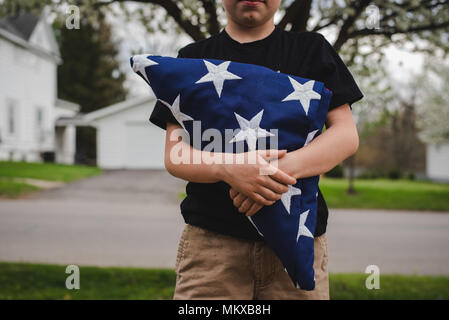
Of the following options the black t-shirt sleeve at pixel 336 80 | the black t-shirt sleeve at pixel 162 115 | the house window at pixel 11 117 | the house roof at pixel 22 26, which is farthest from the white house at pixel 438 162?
the black t-shirt sleeve at pixel 162 115

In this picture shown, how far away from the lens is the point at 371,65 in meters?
4.44

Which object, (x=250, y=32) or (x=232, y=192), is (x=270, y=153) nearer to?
(x=232, y=192)

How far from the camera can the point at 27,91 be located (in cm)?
1988

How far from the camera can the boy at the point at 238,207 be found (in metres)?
1.37

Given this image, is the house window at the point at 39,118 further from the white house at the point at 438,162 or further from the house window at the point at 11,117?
the white house at the point at 438,162

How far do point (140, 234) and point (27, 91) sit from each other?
1572cm

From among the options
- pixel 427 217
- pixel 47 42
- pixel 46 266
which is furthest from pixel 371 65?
pixel 47 42

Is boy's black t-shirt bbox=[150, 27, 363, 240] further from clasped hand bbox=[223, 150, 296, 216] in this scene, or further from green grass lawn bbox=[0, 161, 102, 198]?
green grass lawn bbox=[0, 161, 102, 198]

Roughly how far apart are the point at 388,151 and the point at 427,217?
30.6 meters

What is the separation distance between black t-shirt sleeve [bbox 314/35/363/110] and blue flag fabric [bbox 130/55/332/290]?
0.07 metres

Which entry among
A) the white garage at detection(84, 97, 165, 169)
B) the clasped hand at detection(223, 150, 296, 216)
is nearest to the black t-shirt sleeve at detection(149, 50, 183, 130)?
the clasped hand at detection(223, 150, 296, 216)

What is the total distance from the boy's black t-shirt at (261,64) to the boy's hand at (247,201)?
0.08 meters

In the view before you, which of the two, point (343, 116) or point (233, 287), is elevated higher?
point (343, 116)
